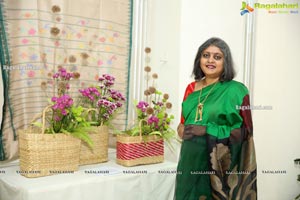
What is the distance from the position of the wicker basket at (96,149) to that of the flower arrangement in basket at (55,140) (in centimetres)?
11

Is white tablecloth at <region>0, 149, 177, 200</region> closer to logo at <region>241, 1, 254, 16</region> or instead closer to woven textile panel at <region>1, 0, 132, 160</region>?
woven textile panel at <region>1, 0, 132, 160</region>

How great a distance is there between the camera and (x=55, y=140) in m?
1.68

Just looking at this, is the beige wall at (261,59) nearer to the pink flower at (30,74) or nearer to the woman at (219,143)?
the woman at (219,143)

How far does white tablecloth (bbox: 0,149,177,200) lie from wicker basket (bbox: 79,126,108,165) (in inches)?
1.8

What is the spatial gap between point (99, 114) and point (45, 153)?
1.54 ft

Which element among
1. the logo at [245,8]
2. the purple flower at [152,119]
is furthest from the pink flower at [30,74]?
the logo at [245,8]

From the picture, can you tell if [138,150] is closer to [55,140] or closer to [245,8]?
[55,140]

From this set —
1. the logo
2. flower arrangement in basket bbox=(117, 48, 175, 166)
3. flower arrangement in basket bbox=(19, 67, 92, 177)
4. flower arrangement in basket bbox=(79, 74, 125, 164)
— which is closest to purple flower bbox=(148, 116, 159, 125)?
Result: flower arrangement in basket bbox=(117, 48, 175, 166)

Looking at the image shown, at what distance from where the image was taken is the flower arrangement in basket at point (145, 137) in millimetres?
1946

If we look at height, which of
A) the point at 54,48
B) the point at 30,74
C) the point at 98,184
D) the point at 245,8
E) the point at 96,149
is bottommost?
the point at 98,184

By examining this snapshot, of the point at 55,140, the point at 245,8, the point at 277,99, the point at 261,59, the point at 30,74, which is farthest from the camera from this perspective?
the point at 277,99

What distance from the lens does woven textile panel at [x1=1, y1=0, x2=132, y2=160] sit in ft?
6.02

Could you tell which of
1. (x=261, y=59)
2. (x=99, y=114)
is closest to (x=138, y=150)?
(x=99, y=114)

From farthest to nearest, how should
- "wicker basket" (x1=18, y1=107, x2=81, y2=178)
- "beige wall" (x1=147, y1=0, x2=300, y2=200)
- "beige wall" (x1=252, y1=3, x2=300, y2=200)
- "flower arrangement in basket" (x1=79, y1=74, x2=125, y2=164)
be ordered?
"beige wall" (x1=252, y1=3, x2=300, y2=200) → "beige wall" (x1=147, y1=0, x2=300, y2=200) → "flower arrangement in basket" (x1=79, y1=74, x2=125, y2=164) → "wicker basket" (x1=18, y1=107, x2=81, y2=178)
